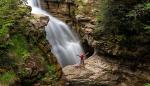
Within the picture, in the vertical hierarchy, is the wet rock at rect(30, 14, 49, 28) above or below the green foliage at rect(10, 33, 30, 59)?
Answer: above

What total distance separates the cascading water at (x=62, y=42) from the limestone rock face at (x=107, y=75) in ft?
6.44

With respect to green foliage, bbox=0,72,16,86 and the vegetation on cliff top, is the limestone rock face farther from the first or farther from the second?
green foliage, bbox=0,72,16,86

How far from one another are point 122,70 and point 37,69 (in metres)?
6.13

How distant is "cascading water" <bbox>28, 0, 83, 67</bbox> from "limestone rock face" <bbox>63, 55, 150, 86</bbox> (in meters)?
1.96

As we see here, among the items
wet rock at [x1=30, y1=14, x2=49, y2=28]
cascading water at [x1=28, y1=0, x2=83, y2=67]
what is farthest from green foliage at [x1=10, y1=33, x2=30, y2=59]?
cascading water at [x1=28, y1=0, x2=83, y2=67]

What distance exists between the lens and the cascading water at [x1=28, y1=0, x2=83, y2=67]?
21.8 m

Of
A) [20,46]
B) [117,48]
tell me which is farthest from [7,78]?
[117,48]

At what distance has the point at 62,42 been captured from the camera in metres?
22.9

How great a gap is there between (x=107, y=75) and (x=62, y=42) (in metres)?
5.15

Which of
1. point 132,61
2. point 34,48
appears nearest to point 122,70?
point 132,61

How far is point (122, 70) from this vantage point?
19.2 metres

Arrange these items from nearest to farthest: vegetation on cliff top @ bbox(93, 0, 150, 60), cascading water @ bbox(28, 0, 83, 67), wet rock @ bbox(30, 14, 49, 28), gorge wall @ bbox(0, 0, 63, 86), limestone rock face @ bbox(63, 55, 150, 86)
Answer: gorge wall @ bbox(0, 0, 63, 86) → vegetation on cliff top @ bbox(93, 0, 150, 60) → wet rock @ bbox(30, 14, 49, 28) → limestone rock face @ bbox(63, 55, 150, 86) → cascading water @ bbox(28, 0, 83, 67)

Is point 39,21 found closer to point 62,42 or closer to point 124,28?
point 124,28

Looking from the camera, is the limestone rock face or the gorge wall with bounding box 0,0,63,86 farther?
the limestone rock face
